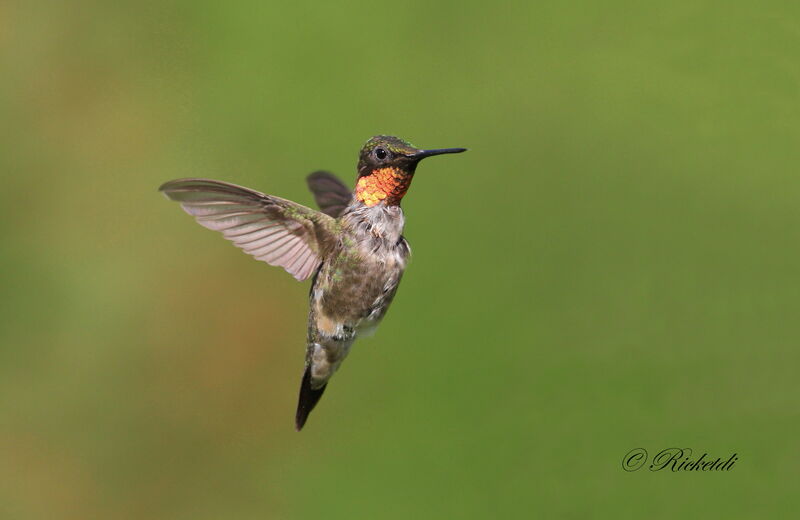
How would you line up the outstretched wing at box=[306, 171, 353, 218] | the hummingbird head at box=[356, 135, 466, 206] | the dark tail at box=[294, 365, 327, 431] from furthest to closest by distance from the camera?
1. the outstretched wing at box=[306, 171, 353, 218]
2. the dark tail at box=[294, 365, 327, 431]
3. the hummingbird head at box=[356, 135, 466, 206]

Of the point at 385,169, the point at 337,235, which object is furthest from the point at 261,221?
the point at 385,169

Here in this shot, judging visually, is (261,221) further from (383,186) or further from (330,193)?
(330,193)

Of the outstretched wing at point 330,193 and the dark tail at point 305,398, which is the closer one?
the dark tail at point 305,398

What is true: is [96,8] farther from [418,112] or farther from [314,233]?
[314,233]

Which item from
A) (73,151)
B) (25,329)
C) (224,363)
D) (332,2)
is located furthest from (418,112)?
(25,329)

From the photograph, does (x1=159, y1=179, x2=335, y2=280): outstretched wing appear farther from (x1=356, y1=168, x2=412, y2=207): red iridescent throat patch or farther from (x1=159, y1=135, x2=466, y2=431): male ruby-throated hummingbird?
(x1=356, y1=168, x2=412, y2=207): red iridescent throat patch

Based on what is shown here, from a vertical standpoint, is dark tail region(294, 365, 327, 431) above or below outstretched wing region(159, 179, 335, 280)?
below

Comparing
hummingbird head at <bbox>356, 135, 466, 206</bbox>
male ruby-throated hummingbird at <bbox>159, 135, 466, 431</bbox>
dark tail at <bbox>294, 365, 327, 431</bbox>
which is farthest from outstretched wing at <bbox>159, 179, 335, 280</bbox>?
dark tail at <bbox>294, 365, 327, 431</bbox>

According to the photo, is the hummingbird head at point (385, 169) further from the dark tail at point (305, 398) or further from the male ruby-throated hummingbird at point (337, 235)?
the dark tail at point (305, 398)

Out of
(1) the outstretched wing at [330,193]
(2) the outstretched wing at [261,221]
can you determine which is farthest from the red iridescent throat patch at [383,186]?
(1) the outstretched wing at [330,193]
